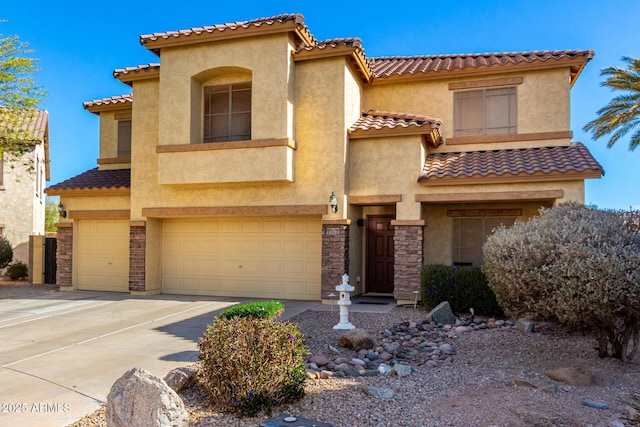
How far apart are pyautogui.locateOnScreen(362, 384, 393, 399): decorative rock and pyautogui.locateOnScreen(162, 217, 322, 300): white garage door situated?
310 inches

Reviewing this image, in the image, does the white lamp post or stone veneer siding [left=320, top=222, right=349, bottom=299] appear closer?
the white lamp post

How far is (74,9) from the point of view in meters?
16.2

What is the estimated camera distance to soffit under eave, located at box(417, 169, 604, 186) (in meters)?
11.7

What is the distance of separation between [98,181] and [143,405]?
13142mm

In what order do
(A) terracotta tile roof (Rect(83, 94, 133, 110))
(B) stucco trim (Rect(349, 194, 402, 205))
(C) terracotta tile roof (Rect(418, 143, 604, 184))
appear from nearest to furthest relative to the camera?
(C) terracotta tile roof (Rect(418, 143, 604, 184)) → (B) stucco trim (Rect(349, 194, 402, 205)) → (A) terracotta tile roof (Rect(83, 94, 133, 110))

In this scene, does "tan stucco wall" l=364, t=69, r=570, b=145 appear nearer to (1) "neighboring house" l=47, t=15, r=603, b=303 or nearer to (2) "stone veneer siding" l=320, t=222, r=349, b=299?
(1) "neighboring house" l=47, t=15, r=603, b=303

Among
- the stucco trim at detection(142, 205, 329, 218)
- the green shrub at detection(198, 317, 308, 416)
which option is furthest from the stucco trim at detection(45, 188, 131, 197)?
the green shrub at detection(198, 317, 308, 416)

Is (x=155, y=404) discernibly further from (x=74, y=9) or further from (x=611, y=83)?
(x=611, y=83)

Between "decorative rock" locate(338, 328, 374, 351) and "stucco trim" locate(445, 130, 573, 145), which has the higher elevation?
"stucco trim" locate(445, 130, 573, 145)

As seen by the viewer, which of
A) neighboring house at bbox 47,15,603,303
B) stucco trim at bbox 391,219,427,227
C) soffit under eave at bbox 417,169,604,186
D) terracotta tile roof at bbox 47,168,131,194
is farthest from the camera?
terracotta tile roof at bbox 47,168,131,194

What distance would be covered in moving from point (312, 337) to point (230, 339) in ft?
12.5

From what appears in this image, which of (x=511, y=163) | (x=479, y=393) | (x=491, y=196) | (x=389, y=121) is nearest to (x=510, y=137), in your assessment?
(x=511, y=163)

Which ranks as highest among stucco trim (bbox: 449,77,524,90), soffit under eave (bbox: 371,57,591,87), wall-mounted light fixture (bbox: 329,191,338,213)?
soffit under eave (bbox: 371,57,591,87)

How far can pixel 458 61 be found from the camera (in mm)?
15688
